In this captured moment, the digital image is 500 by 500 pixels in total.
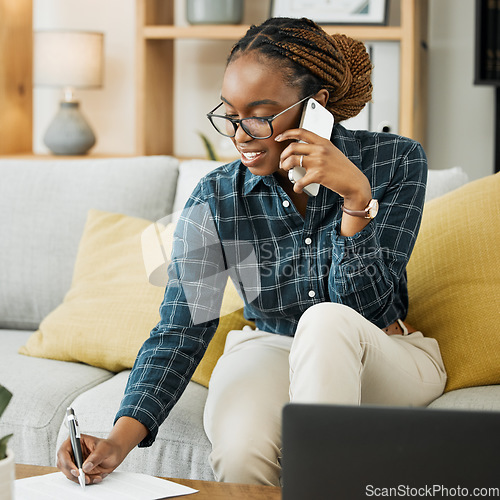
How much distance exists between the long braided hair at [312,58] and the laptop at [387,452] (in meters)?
0.68

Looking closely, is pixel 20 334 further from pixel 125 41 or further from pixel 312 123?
pixel 125 41

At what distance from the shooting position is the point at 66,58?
101 inches


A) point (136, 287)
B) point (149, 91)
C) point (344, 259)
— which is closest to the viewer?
point (344, 259)

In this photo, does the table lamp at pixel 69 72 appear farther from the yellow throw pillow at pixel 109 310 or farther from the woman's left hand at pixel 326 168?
the woman's left hand at pixel 326 168

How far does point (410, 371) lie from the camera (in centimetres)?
122

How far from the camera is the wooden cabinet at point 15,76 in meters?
2.70

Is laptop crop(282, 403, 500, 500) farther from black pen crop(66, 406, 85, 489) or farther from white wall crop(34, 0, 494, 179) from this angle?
white wall crop(34, 0, 494, 179)

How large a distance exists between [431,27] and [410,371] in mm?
1898

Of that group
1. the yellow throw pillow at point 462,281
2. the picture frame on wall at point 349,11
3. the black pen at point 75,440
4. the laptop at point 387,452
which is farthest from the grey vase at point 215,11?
the laptop at point 387,452

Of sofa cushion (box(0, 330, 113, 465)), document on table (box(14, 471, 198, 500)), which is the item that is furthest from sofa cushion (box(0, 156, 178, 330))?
document on table (box(14, 471, 198, 500))

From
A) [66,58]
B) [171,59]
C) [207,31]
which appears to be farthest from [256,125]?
[171,59]

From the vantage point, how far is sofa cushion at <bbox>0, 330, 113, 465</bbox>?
4.52 ft

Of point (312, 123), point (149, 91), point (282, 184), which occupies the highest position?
point (149, 91)

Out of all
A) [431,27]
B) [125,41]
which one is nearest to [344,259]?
[431,27]
